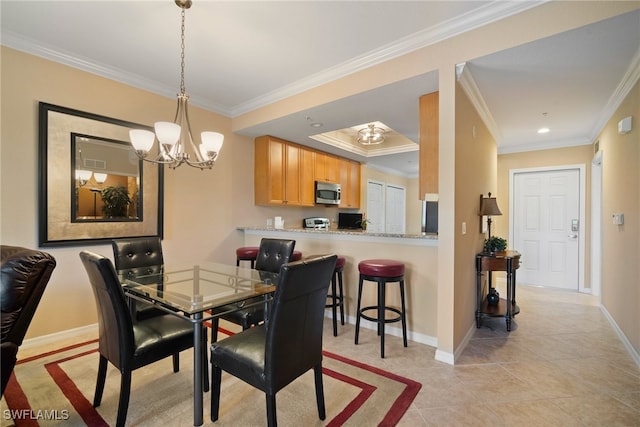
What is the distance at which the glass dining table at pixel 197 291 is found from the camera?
1626 mm

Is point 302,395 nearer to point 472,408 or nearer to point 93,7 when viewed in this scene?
point 472,408

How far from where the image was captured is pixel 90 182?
290 centimetres

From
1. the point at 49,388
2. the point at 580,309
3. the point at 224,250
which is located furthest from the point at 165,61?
the point at 580,309

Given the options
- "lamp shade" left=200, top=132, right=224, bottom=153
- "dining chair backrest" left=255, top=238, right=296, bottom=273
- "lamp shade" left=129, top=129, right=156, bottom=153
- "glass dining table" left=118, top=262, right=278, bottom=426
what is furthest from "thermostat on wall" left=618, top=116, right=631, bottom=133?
"lamp shade" left=129, top=129, right=156, bottom=153

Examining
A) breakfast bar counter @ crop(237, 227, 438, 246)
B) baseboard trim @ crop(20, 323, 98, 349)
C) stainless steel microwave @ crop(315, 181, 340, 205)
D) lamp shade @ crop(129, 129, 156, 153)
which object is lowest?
baseboard trim @ crop(20, 323, 98, 349)

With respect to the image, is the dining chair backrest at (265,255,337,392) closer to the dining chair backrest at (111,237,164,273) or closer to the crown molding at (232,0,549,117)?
the dining chair backrest at (111,237,164,273)

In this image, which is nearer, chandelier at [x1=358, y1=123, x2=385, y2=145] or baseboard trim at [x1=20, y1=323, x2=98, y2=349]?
baseboard trim at [x1=20, y1=323, x2=98, y2=349]

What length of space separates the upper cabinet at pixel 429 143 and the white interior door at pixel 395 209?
14.8 feet

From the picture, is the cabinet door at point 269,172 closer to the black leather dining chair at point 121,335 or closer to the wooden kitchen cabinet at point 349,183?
the wooden kitchen cabinet at point 349,183

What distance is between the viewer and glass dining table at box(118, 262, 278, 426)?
163cm

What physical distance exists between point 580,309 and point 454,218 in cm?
290

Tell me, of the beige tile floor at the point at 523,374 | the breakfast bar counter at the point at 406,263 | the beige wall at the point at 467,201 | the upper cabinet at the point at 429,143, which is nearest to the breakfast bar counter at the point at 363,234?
the breakfast bar counter at the point at 406,263

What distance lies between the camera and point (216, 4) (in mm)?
2113

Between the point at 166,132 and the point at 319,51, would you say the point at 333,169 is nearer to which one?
the point at 319,51
